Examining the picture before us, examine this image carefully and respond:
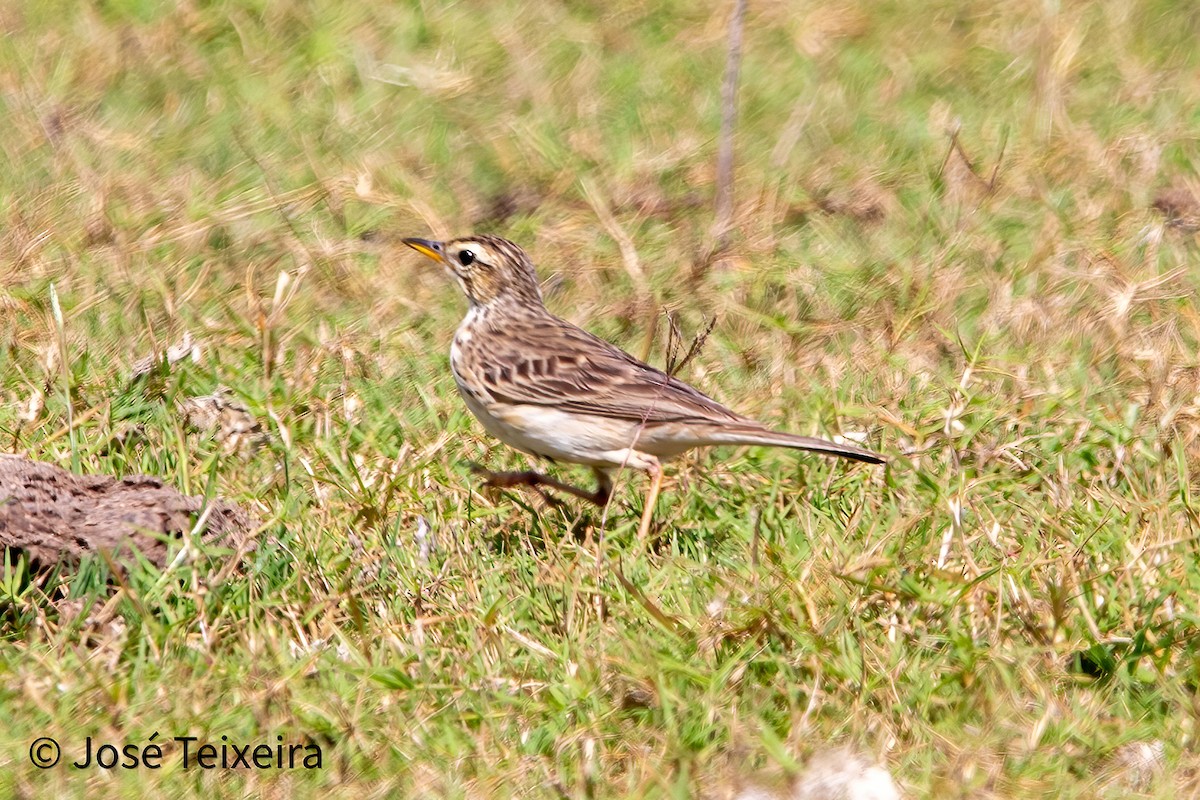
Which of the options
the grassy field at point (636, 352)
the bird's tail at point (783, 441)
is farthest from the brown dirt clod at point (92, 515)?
the bird's tail at point (783, 441)

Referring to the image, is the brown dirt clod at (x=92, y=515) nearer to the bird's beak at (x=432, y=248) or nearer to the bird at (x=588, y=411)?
the bird at (x=588, y=411)

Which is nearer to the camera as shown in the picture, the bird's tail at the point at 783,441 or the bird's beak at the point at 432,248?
the bird's tail at the point at 783,441

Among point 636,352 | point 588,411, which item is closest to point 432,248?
point 636,352

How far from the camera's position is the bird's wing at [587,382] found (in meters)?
6.18

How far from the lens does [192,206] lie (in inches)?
330

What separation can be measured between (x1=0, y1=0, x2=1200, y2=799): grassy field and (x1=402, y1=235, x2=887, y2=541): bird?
7.4 inches

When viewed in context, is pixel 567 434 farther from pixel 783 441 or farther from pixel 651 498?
pixel 783 441

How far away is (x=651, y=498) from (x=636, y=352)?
177 cm

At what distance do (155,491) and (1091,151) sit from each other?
5.77m

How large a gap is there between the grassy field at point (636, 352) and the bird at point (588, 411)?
0.62 ft

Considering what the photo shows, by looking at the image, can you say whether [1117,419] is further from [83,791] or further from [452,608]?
[83,791]

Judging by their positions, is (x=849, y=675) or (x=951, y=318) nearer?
(x=849, y=675)

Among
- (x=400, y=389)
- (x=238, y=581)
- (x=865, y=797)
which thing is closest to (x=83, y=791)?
(x=238, y=581)

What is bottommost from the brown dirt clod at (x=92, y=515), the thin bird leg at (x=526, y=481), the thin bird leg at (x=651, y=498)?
the thin bird leg at (x=526, y=481)
